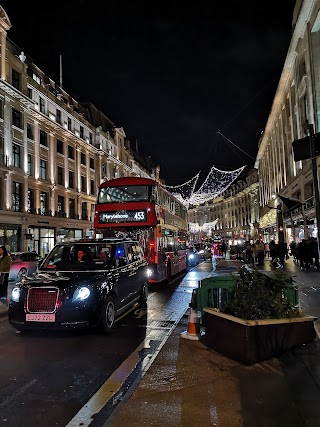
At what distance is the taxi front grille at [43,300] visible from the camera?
6.88m

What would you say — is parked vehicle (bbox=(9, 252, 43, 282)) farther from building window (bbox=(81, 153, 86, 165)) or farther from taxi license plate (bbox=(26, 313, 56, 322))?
building window (bbox=(81, 153, 86, 165))

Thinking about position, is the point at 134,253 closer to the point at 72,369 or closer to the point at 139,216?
the point at 139,216

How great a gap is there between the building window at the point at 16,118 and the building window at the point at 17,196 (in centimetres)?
519

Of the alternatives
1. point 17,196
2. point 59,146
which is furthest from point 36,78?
point 17,196

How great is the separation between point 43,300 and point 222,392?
3.86 meters

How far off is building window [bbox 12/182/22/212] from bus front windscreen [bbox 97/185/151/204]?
19723 millimetres

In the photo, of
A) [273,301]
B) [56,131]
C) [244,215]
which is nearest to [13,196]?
[56,131]

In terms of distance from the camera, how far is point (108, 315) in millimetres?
7691

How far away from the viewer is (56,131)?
132 ft

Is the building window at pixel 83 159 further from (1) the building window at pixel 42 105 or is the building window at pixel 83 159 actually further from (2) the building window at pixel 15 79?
(2) the building window at pixel 15 79

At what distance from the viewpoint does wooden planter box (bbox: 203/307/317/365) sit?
5.32 meters

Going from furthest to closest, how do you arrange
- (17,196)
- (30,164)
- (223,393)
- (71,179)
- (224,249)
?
(71,179)
(224,249)
(30,164)
(17,196)
(223,393)

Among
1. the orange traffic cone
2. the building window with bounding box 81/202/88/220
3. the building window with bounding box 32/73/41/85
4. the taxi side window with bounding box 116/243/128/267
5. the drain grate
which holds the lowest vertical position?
the drain grate

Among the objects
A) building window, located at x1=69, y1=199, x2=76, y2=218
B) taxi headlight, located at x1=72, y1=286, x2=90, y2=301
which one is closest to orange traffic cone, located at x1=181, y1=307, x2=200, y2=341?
taxi headlight, located at x1=72, y1=286, x2=90, y2=301
